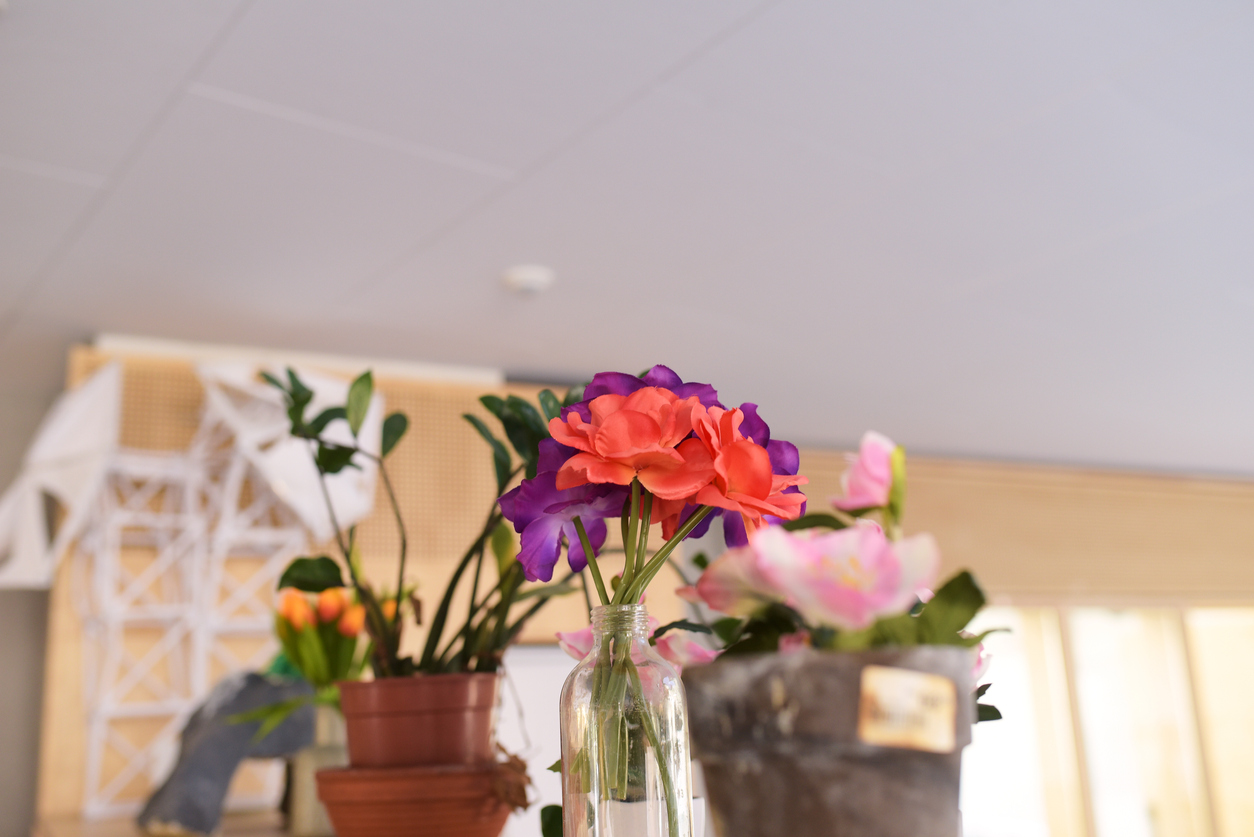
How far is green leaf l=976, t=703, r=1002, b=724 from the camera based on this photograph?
52 centimetres

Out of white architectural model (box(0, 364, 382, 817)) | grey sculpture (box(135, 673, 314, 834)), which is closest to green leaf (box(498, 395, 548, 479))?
grey sculpture (box(135, 673, 314, 834))

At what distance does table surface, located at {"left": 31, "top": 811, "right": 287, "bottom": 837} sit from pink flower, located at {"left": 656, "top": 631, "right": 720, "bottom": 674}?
111cm

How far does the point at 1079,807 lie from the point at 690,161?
443cm

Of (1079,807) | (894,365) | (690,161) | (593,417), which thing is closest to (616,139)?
(690,161)

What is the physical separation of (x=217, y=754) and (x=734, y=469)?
54.3 inches

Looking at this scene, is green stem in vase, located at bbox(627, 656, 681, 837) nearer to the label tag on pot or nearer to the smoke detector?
the label tag on pot

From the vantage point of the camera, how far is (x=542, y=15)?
157 cm

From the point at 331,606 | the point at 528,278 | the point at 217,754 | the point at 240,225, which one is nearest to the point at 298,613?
the point at 331,606

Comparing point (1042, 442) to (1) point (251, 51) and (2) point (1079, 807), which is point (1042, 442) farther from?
(1) point (251, 51)

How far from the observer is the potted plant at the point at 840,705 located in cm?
37

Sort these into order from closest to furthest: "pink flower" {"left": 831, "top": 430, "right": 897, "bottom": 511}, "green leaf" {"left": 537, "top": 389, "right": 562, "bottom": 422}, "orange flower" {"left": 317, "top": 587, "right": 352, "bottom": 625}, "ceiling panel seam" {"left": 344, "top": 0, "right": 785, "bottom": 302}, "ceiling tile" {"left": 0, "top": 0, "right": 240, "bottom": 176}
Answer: "pink flower" {"left": 831, "top": 430, "right": 897, "bottom": 511} → "green leaf" {"left": 537, "top": 389, "right": 562, "bottom": 422} → "orange flower" {"left": 317, "top": 587, "right": 352, "bottom": 625} → "ceiling tile" {"left": 0, "top": 0, "right": 240, "bottom": 176} → "ceiling panel seam" {"left": 344, "top": 0, "right": 785, "bottom": 302}

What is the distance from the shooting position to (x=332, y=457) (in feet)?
2.82

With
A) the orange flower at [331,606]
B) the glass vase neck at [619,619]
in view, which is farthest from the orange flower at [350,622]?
the glass vase neck at [619,619]

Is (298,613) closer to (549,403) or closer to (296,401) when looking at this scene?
(296,401)
